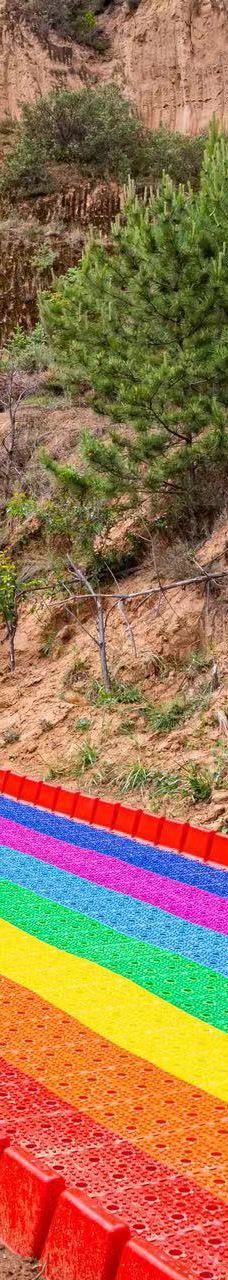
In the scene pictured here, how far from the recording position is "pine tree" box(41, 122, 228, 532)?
1584cm

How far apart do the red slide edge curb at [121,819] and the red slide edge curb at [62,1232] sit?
7.17m

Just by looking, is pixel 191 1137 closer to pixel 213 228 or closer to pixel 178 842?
pixel 178 842

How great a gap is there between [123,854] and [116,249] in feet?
30.6

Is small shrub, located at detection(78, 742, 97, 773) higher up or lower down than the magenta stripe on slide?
lower down

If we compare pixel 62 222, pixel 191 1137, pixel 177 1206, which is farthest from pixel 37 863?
pixel 62 222

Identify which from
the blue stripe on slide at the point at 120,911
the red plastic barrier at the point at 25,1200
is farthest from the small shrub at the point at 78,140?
the red plastic barrier at the point at 25,1200

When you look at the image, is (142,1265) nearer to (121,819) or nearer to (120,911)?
(120,911)

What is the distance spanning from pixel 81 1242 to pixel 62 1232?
13cm

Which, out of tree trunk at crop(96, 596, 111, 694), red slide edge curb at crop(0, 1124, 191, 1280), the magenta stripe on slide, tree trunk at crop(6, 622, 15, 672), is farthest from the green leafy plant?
red slide edge curb at crop(0, 1124, 191, 1280)

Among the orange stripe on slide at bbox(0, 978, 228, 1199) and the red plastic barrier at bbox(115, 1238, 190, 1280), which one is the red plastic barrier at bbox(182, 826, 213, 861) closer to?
the orange stripe on slide at bbox(0, 978, 228, 1199)

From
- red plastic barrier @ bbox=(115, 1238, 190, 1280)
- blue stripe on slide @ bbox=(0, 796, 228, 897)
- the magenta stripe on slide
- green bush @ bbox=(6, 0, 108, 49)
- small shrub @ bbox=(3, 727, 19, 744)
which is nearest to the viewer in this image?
red plastic barrier @ bbox=(115, 1238, 190, 1280)

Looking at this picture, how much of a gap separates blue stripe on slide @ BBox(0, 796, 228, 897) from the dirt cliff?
93.7ft

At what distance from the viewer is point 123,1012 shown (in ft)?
24.7

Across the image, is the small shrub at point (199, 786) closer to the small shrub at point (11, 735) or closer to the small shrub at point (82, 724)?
the small shrub at point (82, 724)
